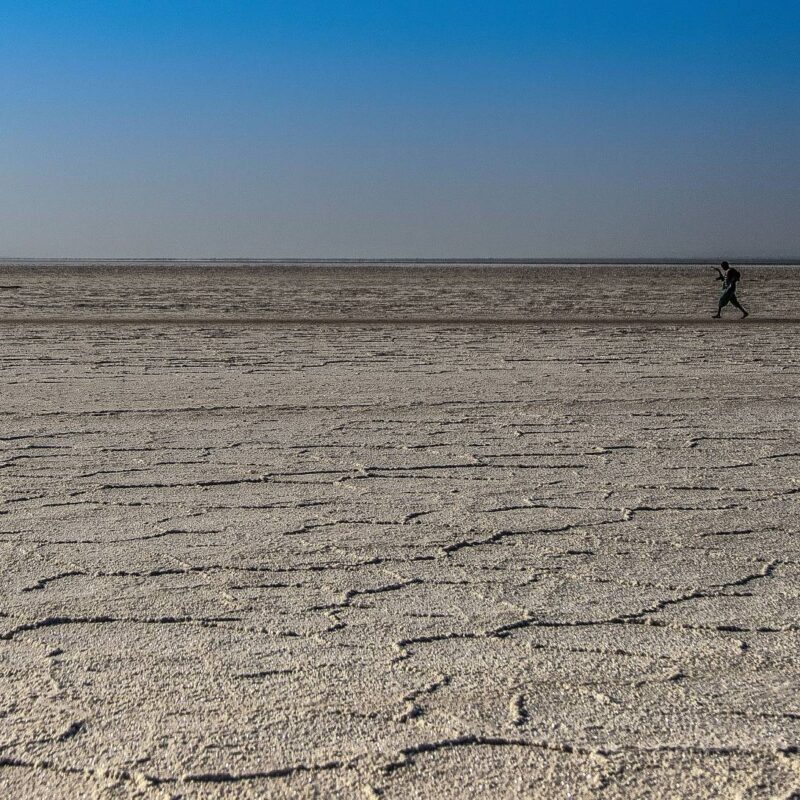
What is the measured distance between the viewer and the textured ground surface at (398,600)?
7.09 feet

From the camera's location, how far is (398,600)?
3031 mm

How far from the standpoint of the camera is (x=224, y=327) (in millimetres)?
12445

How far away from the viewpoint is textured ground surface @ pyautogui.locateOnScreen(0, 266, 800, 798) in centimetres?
216

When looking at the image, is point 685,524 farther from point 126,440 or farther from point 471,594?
point 126,440

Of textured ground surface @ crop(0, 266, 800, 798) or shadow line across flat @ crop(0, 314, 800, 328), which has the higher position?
shadow line across flat @ crop(0, 314, 800, 328)

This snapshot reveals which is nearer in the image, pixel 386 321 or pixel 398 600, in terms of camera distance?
pixel 398 600

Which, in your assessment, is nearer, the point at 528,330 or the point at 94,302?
the point at 528,330

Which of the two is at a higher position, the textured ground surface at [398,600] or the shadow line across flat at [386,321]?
the shadow line across flat at [386,321]

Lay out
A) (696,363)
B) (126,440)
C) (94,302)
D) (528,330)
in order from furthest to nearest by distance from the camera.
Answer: (94,302) → (528,330) → (696,363) → (126,440)

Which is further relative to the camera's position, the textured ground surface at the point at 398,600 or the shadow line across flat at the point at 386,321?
the shadow line across flat at the point at 386,321

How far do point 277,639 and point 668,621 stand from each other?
1167mm

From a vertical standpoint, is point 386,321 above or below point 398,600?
above

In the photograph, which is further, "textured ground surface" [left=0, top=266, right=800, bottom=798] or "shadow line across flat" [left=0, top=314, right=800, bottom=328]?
"shadow line across flat" [left=0, top=314, right=800, bottom=328]

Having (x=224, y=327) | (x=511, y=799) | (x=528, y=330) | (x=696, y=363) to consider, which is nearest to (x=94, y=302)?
(x=224, y=327)
